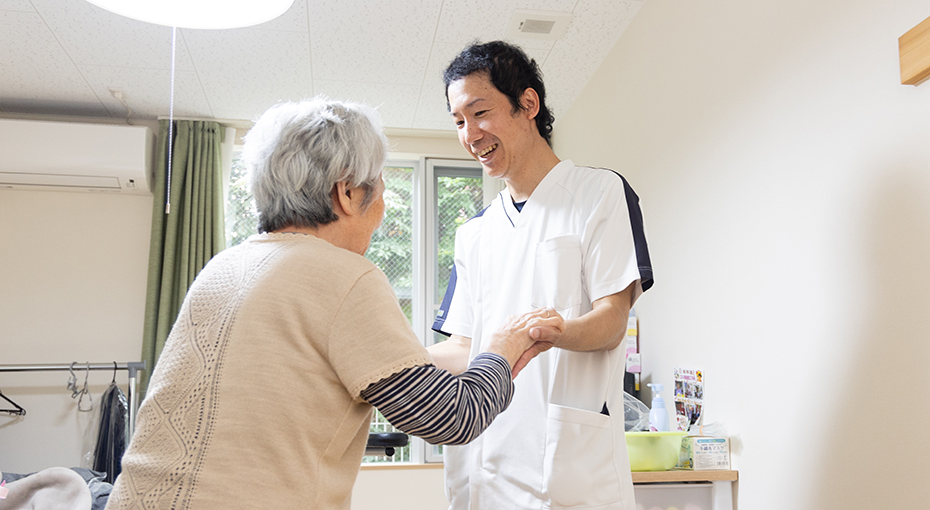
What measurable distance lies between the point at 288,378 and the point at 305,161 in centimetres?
34

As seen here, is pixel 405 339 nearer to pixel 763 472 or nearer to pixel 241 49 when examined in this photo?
pixel 763 472

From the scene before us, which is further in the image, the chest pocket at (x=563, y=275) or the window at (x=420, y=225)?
the window at (x=420, y=225)

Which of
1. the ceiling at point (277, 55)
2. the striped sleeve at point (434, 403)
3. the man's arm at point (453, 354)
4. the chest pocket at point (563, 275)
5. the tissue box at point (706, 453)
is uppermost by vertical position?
the ceiling at point (277, 55)

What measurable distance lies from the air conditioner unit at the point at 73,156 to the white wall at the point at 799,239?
2.98 m

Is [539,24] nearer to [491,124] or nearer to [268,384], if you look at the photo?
[491,124]

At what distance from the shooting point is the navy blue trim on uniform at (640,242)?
1340 mm

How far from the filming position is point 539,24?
2.95m

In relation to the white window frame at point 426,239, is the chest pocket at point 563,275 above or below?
below

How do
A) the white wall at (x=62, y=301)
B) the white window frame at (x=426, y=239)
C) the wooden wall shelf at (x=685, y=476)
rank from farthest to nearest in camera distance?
the white window frame at (x=426, y=239)
the white wall at (x=62, y=301)
the wooden wall shelf at (x=685, y=476)

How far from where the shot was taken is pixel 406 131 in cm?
436

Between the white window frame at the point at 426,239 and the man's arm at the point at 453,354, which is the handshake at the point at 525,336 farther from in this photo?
the white window frame at the point at 426,239

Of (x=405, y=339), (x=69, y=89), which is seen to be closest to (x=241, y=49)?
(x=69, y=89)

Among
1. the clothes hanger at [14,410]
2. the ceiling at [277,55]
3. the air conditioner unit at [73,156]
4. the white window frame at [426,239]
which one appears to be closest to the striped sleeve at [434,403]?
the ceiling at [277,55]

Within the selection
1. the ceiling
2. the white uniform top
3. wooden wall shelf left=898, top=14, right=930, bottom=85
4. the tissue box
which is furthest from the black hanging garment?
wooden wall shelf left=898, top=14, right=930, bottom=85
